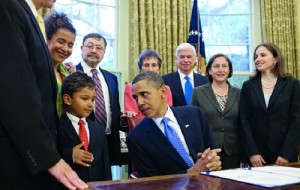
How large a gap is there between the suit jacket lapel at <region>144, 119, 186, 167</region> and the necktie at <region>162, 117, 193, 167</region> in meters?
0.06

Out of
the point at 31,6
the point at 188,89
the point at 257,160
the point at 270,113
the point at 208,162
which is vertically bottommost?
the point at 257,160

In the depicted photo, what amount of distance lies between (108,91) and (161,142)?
3.40ft

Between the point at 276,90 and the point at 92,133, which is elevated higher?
the point at 276,90

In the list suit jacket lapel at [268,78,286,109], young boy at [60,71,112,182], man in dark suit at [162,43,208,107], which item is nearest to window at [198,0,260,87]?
man in dark suit at [162,43,208,107]

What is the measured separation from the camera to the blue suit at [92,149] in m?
2.29

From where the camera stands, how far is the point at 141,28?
5.26 metres

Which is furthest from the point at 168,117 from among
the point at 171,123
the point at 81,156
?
the point at 81,156

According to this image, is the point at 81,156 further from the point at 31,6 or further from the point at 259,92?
→ the point at 259,92

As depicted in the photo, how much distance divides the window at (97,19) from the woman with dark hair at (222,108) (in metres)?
2.52

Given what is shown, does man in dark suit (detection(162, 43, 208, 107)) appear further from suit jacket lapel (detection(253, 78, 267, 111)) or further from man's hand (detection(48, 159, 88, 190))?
man's hand (detection(48, 159, 88, 190))

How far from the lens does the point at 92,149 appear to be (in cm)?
241

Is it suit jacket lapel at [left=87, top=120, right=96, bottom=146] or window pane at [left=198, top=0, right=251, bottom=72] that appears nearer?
suit jacket lapel at [left=87, top=120, right=96, bottom=146]

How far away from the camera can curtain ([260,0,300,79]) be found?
598 cm

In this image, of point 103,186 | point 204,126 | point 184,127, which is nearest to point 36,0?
point 103,186
